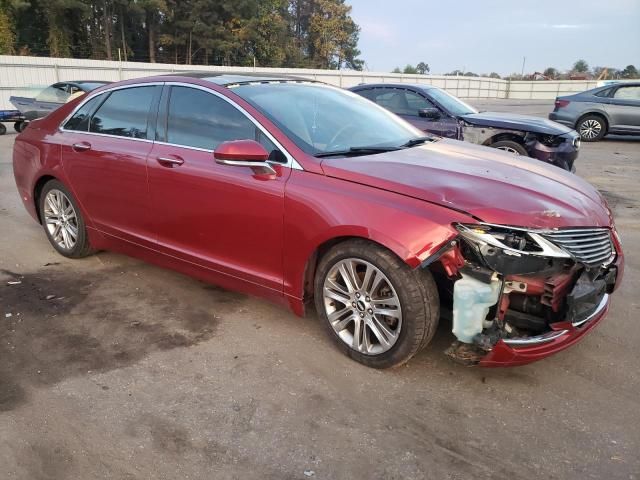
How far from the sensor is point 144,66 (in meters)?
26.5

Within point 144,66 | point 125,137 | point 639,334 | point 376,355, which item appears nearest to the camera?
point 376,355

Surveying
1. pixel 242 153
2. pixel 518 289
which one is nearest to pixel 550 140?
pixel 518 289

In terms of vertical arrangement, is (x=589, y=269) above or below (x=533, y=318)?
above

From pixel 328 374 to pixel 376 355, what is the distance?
0.31m

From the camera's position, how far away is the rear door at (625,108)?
45.9 ft

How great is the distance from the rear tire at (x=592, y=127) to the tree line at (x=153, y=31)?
97.9 feet

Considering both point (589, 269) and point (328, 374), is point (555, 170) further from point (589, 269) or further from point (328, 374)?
point (328, 374)

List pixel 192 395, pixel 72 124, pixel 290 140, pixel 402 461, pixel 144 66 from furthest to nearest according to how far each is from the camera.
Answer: pixel 144 66
pixel 72 124
pixel 290 140
pixel 192 395
pixel 402 461

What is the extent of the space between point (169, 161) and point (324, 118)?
1153 mm

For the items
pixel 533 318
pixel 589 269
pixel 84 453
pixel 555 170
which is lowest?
pixel 84 453

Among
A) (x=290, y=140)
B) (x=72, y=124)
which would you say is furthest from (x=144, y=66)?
(x=290, y=140)

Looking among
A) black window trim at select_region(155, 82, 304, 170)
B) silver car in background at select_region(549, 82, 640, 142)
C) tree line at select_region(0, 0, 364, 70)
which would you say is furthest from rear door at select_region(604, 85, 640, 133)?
tree line at select_region(0, 0, 364, 70)

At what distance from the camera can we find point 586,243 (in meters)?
2.99

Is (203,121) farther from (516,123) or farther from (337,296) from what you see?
(516,123)
